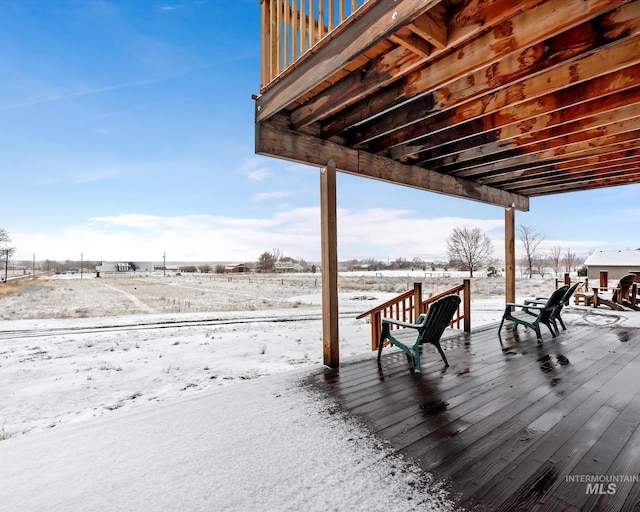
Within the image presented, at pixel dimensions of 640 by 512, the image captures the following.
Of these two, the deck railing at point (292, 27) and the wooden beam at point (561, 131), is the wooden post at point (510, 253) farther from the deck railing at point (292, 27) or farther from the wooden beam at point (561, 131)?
the deck railing at point (292, 27)

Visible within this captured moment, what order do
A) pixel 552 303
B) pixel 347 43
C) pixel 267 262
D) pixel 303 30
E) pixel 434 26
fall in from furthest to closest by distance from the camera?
pixel 267 262 < pixel 552 303 < pixel 303 30 < pixel 347 43 < pixel 434 26

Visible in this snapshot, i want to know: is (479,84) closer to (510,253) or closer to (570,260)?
(510,253)

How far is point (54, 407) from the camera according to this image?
336 centimetres

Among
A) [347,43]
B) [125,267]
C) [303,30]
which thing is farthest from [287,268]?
[347,43]

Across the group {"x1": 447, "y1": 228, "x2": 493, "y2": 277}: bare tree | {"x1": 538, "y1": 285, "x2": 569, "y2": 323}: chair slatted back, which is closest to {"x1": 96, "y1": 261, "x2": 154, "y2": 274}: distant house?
{"x1": 447, "y1": 228, "x2": 493, "y2": 277}: bare tree

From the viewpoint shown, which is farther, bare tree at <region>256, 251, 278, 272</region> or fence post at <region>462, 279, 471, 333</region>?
bare tree at <region>256, 251, 278, 272</region>

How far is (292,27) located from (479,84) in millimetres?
1621

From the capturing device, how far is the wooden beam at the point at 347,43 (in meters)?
1.71

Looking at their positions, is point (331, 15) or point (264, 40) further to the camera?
point (264, 40)

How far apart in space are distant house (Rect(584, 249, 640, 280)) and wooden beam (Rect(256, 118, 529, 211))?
2109 centimetres

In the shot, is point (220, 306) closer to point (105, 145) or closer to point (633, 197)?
point (105, 145)

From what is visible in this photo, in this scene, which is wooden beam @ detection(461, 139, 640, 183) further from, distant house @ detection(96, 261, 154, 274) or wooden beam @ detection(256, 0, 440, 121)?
distant house @ detection(96, 261, 154, 274)

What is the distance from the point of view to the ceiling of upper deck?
1.73 metres

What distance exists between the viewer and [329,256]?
3.39 meters
